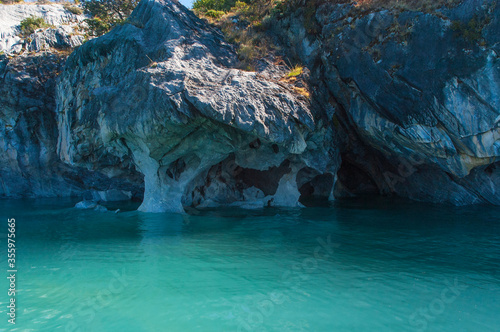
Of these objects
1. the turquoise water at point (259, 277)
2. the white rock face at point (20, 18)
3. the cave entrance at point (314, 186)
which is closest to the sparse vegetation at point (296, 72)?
the cave entrance at point (314, 186)

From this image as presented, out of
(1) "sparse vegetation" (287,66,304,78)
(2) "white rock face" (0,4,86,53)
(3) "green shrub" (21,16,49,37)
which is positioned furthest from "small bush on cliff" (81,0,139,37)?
(1) "sparse vegetation" (287,66,304,78)

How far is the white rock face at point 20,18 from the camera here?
92.6 ft

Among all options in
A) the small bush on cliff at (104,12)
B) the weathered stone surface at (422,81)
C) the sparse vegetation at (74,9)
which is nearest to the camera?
the weathered stone surface at (422,81)

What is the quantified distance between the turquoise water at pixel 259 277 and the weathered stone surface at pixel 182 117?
4.53 metres

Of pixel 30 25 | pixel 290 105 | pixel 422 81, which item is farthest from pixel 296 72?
pixel 30 25

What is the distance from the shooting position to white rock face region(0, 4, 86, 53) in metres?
28.2

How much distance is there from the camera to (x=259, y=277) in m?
7.16

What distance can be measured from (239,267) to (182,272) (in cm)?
133

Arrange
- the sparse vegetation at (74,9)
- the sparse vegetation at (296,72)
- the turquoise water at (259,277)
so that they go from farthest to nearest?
the sparse vegetation at (74,9) → the sparse vegetation at (296,72) → the turquoise water at (259,277)

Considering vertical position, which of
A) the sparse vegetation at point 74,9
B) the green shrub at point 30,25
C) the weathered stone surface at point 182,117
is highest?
the sparse vegetation at point 74,9

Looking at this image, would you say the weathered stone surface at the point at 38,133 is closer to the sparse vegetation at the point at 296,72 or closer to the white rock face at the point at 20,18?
the white rock face at the point at 20,18

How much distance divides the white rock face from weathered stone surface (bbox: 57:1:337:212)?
515 inches

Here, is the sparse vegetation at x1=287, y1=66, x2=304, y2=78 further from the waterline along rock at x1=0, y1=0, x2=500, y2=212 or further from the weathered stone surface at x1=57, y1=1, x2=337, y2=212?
the weathered stone surface at x1=57, y1=1, x2=337, y2=212

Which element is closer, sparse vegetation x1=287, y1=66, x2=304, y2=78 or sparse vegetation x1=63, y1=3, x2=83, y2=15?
sparse vegetation x1=287, y1=66, x2=304, y2=78
